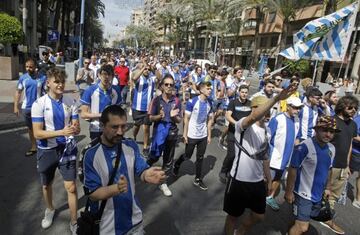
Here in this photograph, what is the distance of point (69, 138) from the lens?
3.83 metres

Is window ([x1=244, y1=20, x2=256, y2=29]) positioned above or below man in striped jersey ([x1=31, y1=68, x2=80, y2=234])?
above

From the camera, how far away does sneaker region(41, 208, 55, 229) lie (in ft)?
13.0

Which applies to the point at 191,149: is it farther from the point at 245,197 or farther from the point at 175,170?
the point at 245,197

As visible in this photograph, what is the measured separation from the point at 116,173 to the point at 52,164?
1682 mm

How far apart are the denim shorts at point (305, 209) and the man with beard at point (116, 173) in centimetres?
184

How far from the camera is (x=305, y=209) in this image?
351cm

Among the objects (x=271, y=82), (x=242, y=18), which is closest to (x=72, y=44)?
(x=242, y=18)

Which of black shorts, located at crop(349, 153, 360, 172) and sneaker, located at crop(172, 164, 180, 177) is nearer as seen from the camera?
black shorts, located at crop(349, 153, 360, 172)

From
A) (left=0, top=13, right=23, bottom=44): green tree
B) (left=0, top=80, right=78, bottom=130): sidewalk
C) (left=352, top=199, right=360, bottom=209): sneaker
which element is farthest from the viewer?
(left=0, top=13, right=23, bottom=44): green tree

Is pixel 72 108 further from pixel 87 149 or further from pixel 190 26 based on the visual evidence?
pixel 190 26

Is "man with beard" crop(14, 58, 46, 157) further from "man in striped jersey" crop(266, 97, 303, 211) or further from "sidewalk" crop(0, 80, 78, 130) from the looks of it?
"man in striped jersey" crop(266, 97, 303, 211)

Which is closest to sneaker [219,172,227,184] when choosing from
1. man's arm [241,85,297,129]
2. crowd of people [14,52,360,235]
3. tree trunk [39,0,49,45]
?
crowd of people [14,52,360,235]

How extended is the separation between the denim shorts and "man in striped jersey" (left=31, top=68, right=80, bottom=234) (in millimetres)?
2492

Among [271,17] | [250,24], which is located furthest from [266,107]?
[250,24]
